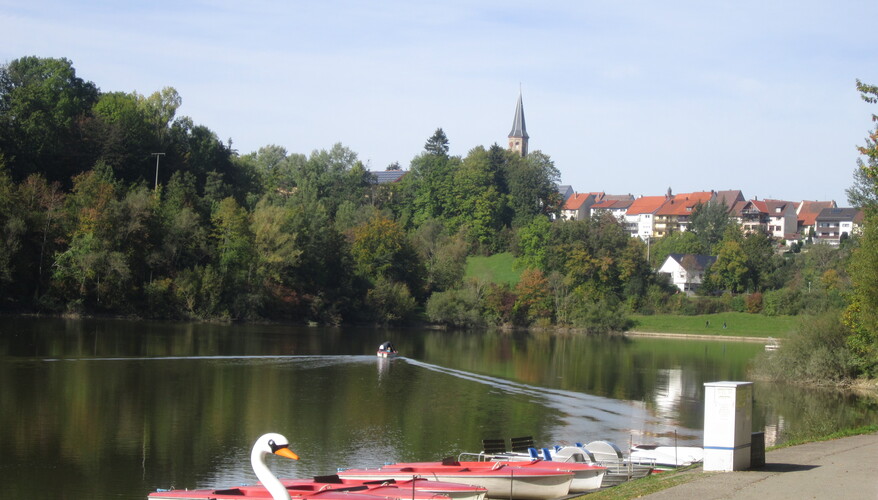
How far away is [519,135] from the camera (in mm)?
197000

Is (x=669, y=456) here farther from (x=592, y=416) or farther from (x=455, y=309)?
(x=455, y=309)

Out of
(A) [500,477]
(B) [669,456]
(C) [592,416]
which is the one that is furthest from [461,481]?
(C) [592,416]

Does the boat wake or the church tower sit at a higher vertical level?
the church tower

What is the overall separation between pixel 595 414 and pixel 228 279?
4900cm

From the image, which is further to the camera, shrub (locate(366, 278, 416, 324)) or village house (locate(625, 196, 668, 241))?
village house (locate(625, 196, 668, 241))

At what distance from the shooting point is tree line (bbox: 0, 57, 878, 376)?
7206 centimetres

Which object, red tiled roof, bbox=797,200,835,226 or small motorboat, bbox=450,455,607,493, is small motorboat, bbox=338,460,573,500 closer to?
small motorboat, bbox=450,455,607,493

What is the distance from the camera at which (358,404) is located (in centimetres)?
3734

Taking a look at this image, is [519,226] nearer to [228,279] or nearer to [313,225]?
[313,225]

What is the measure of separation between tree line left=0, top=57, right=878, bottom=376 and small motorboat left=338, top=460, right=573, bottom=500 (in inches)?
1789

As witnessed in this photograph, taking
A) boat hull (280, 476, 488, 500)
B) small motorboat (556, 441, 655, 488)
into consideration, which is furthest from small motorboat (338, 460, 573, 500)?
small motorboat (556, 441, 655, 488)

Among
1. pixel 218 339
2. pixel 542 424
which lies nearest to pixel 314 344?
pixel 218 339

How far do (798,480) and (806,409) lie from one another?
1043 inches

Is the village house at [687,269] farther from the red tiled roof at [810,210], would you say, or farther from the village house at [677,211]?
the red tiled roof at [810,210]
